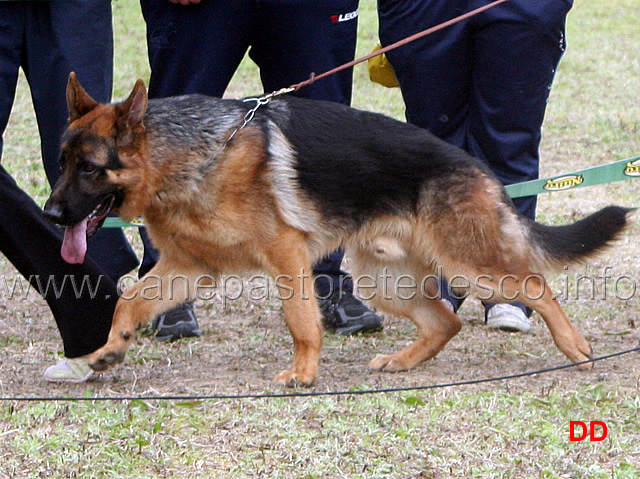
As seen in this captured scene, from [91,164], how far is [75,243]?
1.06 feet

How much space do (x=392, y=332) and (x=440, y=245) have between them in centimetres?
105

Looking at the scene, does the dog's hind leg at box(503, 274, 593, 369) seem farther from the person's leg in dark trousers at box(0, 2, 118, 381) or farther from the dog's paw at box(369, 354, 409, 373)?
the person's leg in dark trousers at box(0, 2, 118, 381)

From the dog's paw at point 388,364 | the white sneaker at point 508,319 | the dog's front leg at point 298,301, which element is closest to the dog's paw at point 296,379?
the dog's front leg at point 298,301

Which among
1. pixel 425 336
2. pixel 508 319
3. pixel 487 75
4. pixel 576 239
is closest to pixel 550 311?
pixel 576 239

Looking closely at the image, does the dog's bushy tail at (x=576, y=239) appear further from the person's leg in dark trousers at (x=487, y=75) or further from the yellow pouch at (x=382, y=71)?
the yellow pouch at (x=382, y=71)

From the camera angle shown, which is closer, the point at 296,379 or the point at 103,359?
the point at 103,359

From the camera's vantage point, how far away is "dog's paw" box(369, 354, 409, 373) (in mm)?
4473

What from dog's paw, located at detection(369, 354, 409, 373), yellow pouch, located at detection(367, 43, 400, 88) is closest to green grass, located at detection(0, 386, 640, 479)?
dog's paw, located at detection(369, 354, 409, 373)

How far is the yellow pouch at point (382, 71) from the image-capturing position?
5363mm

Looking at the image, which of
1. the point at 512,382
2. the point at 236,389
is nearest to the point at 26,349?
the point at 236,389

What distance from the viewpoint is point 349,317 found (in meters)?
5.11

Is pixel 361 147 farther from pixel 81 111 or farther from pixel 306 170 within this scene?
pixel 81 111

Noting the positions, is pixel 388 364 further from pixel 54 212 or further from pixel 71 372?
pixel 54 212

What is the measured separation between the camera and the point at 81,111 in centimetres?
394
